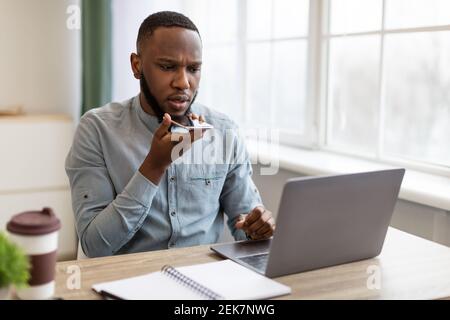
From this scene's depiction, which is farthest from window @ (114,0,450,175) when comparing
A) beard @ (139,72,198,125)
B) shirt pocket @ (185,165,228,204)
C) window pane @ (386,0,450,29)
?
beard @ (139,72,198,125)

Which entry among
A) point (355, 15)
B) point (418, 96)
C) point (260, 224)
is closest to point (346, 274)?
point (260, 224)

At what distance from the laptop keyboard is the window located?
1041 millimetres

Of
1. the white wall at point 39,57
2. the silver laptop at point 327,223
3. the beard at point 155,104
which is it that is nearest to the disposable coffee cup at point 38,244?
the silver laptop at point 327,223

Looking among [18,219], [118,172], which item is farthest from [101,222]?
[18,219]

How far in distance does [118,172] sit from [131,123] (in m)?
0.16

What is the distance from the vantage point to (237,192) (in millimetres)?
1809

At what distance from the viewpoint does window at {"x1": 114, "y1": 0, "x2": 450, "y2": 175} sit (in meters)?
2.17

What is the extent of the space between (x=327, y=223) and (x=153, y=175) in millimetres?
470

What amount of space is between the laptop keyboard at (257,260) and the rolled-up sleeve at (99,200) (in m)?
0.32

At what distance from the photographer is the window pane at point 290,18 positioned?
9.06 ft

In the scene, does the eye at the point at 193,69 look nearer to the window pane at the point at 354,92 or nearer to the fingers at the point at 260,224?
the fingers at the point at 260,224

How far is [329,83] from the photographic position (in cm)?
266

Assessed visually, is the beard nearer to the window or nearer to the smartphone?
the smartphone
